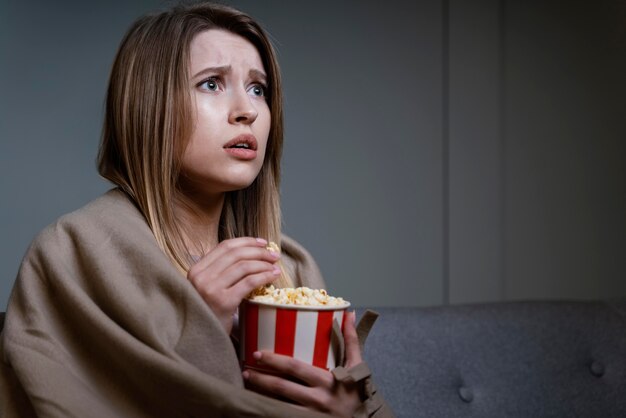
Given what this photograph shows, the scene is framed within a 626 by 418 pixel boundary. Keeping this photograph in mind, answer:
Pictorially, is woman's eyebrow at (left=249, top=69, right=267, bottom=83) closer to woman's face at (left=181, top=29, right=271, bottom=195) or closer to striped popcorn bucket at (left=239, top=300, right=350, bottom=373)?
woman's face at (left=181, top=29, right=271, bottom=195)

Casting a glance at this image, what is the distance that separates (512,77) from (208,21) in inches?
62.9

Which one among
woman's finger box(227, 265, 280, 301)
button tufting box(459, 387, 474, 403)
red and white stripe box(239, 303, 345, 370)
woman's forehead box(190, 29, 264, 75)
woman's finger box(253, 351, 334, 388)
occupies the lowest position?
button tufting box(459, 387, 474, 403)

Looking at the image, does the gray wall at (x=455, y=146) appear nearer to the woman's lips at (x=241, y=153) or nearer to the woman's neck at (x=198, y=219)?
the woman's neck at (x=198, y=219)

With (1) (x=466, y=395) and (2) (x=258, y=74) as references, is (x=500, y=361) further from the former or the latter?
(2) (x=258, y=74)

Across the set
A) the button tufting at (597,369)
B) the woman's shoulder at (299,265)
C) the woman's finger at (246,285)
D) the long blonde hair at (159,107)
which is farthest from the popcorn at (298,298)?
the button tufting at (597,369)

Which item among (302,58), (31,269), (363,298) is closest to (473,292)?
(363,298)

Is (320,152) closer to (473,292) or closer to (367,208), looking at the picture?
(367,208)

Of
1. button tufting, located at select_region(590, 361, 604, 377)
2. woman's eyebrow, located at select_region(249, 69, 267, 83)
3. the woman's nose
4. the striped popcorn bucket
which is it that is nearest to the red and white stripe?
the striped popcorn bucket

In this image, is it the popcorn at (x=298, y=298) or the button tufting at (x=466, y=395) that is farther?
the button tufting at (x=466, y=395)

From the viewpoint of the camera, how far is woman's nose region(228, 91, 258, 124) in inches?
46.0

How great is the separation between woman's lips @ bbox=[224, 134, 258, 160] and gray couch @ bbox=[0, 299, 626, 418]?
1.68 feet

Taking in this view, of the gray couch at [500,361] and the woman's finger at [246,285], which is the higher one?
the woman's finger at [246,285]

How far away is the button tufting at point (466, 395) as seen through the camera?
1541 millimetres

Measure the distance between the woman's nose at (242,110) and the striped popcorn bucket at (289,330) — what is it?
11.6 inches
